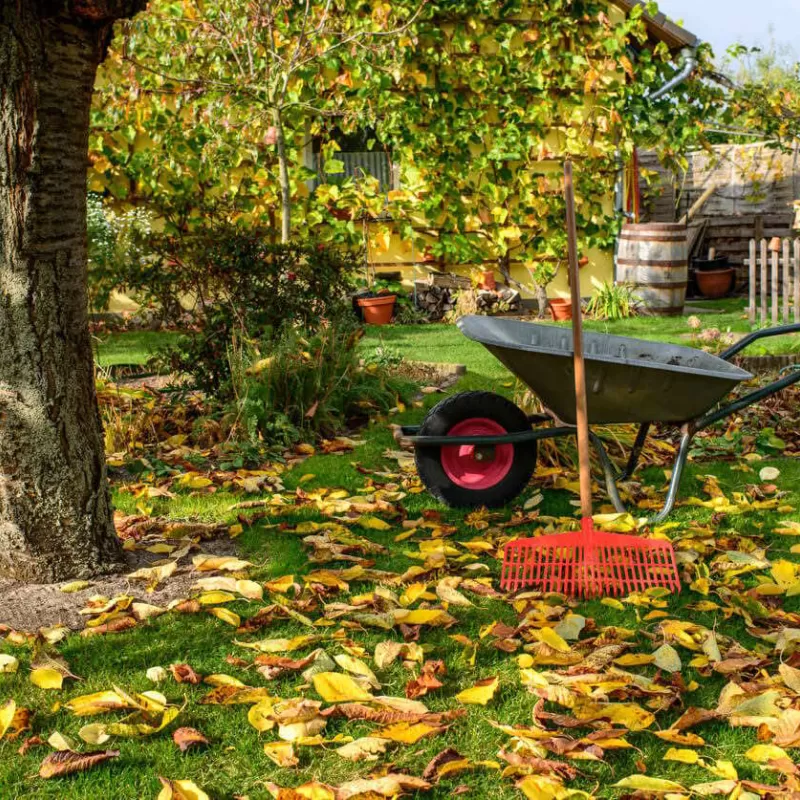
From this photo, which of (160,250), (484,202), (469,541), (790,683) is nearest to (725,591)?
(790,683)

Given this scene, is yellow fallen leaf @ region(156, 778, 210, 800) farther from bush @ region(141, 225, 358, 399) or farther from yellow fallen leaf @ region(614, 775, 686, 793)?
bush @ region(141, 225, 358, 399)

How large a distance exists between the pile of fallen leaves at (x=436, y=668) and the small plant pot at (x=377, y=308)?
6551 mm

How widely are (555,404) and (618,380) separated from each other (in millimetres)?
314

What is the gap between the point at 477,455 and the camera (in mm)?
4152

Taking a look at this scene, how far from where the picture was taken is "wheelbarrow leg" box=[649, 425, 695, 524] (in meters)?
3.79

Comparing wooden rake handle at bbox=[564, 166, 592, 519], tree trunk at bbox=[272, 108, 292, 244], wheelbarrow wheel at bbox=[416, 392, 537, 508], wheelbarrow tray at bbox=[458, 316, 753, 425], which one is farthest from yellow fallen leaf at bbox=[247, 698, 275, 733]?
tree trunk at bbox=[272, 108, 292, 244]

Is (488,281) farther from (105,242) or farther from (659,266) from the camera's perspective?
(105,242)

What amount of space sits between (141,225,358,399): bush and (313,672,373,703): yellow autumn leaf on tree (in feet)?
9.45

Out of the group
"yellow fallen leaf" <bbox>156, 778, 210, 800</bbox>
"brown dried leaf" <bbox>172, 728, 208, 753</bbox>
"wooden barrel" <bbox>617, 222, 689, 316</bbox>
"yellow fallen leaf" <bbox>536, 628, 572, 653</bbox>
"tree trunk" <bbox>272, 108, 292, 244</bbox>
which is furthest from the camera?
"wooden barrel" <bbox>617, 222, 689, 316</bbox>

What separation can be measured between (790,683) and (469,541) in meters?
1.42

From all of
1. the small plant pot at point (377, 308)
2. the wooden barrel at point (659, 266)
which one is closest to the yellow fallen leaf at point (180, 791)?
the small plant pot at point (377, 308)

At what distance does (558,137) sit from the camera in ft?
36.6

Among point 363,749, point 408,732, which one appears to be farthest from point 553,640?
point 363,749

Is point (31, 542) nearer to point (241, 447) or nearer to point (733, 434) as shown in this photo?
point (241, 447)
